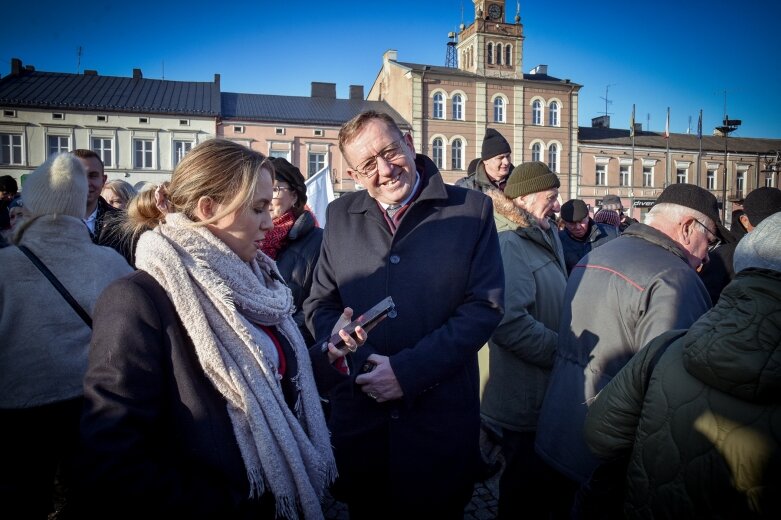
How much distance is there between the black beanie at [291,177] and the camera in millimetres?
4055

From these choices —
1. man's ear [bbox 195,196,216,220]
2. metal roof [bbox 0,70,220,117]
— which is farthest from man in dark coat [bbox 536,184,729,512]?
metal roof [bbox 0,70,220,117]

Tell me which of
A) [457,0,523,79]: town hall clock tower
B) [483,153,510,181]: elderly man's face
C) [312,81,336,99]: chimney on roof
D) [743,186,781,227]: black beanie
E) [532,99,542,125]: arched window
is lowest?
[743,186,781,227]: black beanie

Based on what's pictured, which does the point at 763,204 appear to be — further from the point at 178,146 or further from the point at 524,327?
the point at 178,146

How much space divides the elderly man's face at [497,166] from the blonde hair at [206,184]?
3.72 meters

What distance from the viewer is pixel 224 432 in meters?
1.70

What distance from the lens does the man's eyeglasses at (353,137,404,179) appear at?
2.47 meters

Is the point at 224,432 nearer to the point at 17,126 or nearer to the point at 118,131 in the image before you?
the point at 118,131

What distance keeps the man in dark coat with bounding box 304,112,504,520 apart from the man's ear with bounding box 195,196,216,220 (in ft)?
2.70

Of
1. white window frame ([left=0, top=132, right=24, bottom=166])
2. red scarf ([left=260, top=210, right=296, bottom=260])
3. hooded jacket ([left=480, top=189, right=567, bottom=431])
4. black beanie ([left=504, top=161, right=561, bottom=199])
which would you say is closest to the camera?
hooded jacket ([left=480, top=189, right=567, bottom=431])

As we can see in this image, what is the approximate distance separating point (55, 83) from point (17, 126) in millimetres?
3890

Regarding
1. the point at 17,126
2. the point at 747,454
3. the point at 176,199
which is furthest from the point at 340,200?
the point at 17,126

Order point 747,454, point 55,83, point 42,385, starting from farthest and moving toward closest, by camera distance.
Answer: point 55,83, point 42,385, point 747,454

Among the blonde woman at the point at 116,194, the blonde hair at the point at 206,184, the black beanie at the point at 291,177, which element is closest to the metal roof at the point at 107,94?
the blonde woman at the point at 116,194

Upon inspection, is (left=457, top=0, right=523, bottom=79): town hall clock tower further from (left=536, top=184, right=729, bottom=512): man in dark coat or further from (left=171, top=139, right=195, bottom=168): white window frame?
(left=536, top=184, right=729, bottom=512): man in dark coat
